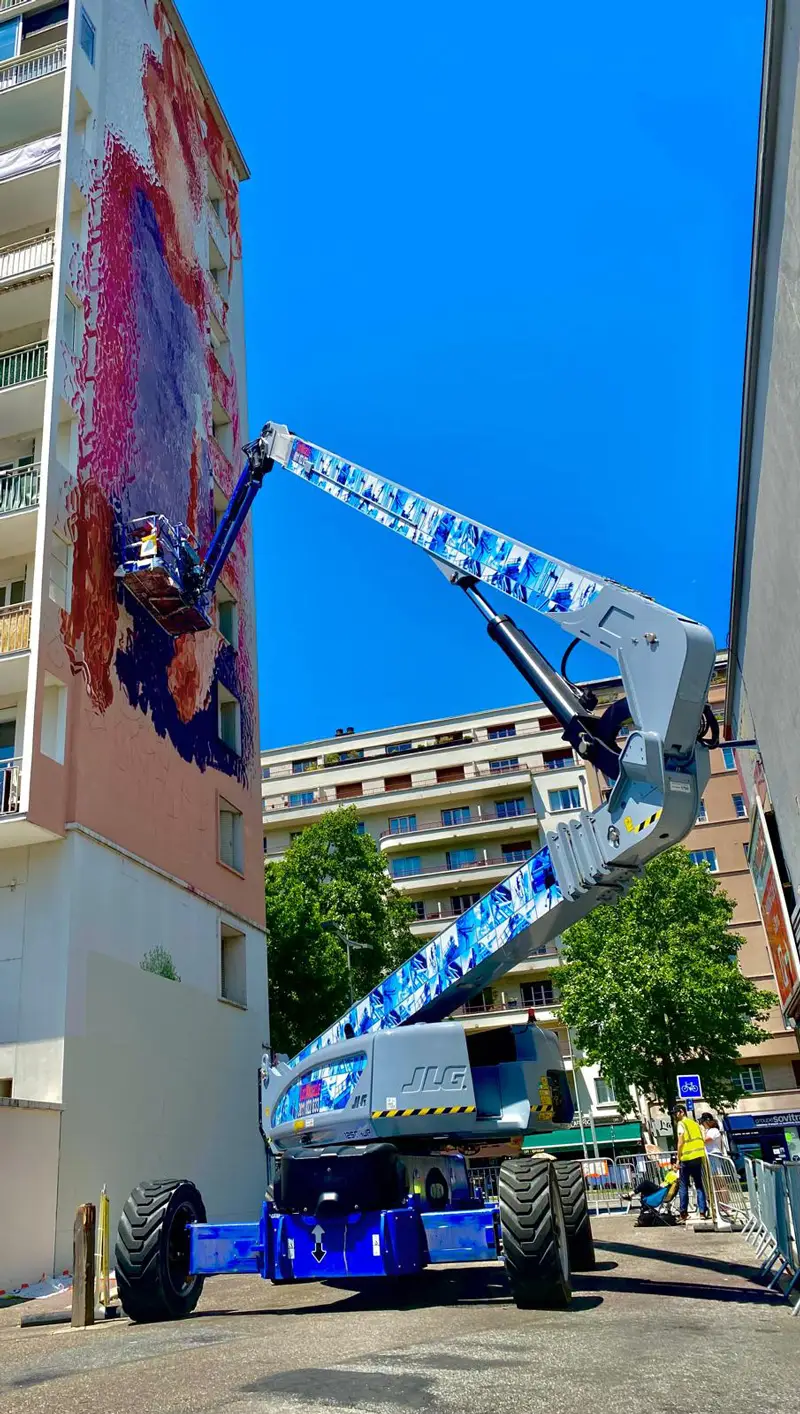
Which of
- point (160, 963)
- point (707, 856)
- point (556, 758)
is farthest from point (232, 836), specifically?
point (556, 758)

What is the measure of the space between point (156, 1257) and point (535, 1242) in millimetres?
3945

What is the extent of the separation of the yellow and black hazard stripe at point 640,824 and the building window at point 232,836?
19.5 meters

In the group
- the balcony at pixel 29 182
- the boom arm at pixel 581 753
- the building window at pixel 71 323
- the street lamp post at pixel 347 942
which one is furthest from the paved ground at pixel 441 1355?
the balcony at pixel 29 182

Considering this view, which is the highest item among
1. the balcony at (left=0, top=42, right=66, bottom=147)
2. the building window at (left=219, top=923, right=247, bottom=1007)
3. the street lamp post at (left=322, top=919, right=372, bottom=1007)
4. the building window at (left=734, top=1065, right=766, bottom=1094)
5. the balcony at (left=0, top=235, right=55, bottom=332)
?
the balcony at (left=0, top=42, right=66, bottom=147)

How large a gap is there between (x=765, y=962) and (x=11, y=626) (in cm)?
4102

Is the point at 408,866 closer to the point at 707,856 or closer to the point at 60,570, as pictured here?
the point at 707,856

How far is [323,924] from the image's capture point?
35.2 metres

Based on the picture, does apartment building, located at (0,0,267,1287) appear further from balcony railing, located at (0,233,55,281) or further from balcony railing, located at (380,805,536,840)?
balcony railing, located at (380,805,536,840)

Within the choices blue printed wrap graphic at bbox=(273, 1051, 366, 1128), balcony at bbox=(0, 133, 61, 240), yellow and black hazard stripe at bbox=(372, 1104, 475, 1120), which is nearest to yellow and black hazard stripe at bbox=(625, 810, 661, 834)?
yellow and black hazard stripe at bbox=(372, 1104, 475, 1120)

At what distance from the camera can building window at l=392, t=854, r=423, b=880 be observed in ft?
191

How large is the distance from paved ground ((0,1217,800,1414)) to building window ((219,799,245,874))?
54.2 feet

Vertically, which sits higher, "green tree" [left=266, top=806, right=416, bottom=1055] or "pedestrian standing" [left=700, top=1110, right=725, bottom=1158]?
"green tree" [left=266, top=806, right=416, bottom=1055]

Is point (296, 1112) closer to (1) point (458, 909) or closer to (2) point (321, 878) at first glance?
(2) point (321, 878)

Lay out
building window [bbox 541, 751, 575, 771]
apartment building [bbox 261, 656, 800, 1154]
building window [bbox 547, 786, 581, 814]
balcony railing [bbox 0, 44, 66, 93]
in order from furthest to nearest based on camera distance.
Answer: building window [bbox 541, 751, 575, 771] → building window [bbox 547, 786, 581, 814] → apartment building [bbox 261, 656, 800, 1154] → balcony railing [bbox 0, 44, 66, 93]
